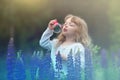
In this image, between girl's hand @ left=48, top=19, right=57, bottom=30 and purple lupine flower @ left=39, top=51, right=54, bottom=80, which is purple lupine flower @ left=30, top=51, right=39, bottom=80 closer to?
purple lupine flower @ left=39, top=51, right=54, bottom=80

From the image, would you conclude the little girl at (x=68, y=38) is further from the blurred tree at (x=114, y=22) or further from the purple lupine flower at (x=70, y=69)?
the blurred tree at (x=114, y=22)

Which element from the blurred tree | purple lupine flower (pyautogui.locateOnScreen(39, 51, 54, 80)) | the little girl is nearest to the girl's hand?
the little girl

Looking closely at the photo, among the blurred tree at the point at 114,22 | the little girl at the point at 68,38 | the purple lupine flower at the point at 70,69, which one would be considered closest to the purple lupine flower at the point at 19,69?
the little girl at the point at 68,38

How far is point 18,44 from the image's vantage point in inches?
98.4

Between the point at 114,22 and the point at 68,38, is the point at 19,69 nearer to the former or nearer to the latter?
the point at 68,38

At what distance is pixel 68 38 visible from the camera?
2449 millimetres

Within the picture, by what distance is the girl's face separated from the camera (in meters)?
2.43

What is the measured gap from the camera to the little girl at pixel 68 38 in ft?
7.97

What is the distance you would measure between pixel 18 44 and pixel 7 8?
0.22m

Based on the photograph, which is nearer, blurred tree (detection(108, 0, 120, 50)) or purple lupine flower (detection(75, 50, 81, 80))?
purple lupine flower (detection(75, 50, 81, 80))

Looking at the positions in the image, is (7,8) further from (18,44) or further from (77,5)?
(77,5)

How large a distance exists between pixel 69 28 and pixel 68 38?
56 millimetres

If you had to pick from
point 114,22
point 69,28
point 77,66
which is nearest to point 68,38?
point 69,28

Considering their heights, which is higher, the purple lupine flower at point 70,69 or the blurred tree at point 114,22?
the blurred tree at point 114,22
